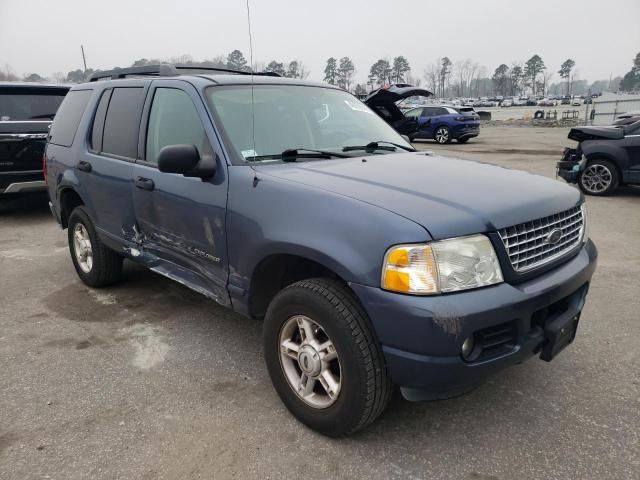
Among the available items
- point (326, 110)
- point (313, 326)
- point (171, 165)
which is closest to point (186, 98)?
point (171, 165)

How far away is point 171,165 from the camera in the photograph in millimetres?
2781

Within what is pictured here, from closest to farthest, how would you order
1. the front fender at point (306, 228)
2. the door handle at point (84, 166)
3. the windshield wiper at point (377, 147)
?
the front fender at point (306, 228)
the windshield wiper at point (377, 147)
the door handle at point (84, 166)

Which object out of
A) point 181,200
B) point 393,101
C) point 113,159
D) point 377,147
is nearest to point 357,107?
point 377,147

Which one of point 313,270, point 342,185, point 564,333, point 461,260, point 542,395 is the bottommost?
point 542,395

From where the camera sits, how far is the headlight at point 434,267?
6.94 feet

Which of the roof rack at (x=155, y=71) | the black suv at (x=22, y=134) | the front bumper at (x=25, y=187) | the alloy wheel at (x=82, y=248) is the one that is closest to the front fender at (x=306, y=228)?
the roof rack at (x=155, y=71)

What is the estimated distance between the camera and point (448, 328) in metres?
2.06

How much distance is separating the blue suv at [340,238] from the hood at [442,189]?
0.04 feet

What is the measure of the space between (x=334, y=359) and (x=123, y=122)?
2.63m

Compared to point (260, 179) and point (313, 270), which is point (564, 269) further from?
point (260, 179)

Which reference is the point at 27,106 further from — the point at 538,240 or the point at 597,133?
the point at 597,133

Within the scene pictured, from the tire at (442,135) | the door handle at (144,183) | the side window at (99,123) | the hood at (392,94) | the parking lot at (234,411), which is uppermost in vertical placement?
the hood at (392,94)

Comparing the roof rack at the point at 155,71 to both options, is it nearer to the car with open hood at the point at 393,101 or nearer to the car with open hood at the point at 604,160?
the car with open hood at the point at 393,101

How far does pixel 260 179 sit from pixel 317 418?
128 centimetres
